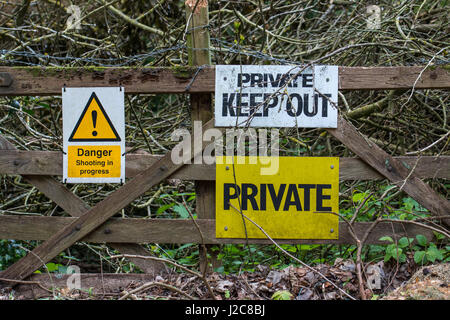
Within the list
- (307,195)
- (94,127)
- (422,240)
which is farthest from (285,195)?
(94,127)

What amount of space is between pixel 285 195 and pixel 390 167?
823 mm

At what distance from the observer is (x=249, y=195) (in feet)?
13.1

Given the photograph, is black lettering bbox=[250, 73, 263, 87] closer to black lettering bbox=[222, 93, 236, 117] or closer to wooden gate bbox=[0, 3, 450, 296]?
black lettering bbox=[222, 93, 236, 117]

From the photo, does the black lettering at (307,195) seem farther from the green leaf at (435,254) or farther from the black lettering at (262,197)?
the green leaf at (435,254)


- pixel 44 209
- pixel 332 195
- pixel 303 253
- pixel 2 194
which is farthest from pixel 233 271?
pixel 2 194

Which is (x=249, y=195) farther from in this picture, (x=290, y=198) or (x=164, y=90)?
(x=164, y=90)

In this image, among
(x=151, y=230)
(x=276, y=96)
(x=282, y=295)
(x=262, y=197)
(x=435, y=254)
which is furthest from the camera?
(x=151, y=230)

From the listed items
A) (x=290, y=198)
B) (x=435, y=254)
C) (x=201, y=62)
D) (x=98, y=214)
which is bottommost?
(x=435, y=254)

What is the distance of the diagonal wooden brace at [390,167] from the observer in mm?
3885

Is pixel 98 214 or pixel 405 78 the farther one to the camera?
pixel 98 214

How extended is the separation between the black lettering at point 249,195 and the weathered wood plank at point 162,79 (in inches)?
31.0

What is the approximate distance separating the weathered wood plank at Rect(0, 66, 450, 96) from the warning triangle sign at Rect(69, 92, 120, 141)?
209 millimetres

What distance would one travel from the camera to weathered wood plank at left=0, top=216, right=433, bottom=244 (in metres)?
3.96
